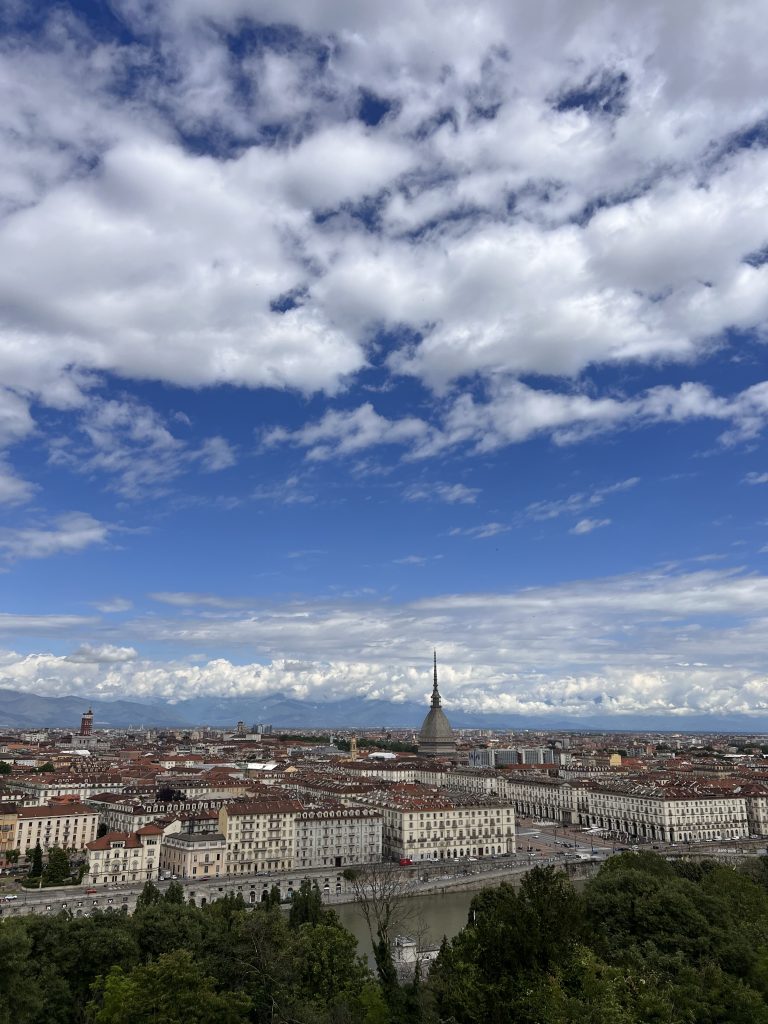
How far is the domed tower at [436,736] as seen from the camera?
16912cm

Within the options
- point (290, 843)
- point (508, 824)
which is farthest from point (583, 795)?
point (290, 843)

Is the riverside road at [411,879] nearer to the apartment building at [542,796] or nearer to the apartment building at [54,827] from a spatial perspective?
the apartment building at [54,827]

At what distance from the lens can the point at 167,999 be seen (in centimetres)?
2406

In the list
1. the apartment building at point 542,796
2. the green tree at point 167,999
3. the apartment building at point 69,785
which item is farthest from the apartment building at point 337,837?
the green tree at point 167,999

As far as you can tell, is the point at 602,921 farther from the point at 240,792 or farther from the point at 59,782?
the point at 59,782

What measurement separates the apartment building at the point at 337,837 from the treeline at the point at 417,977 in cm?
3177

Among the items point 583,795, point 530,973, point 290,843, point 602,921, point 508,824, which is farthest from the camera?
point 583,795

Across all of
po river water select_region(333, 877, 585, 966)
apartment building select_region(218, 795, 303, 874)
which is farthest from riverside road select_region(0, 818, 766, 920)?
apartment building select_region(218, 795, 303, 874)

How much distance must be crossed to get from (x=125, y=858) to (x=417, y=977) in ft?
124

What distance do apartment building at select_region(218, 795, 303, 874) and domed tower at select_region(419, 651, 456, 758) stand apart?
10300 cm

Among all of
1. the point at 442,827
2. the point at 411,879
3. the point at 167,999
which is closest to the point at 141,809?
the point at 411,879

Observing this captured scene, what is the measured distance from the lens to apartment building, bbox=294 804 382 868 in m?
66.2

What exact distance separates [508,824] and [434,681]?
10049cm

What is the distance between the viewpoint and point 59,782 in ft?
294
